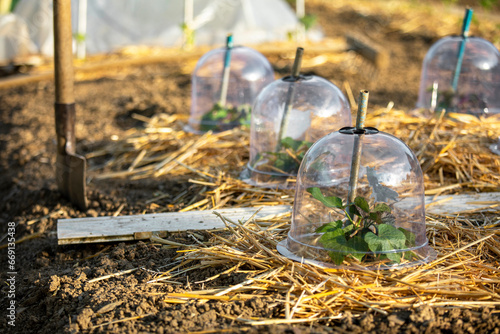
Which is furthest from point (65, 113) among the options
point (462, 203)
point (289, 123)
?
point (462, 203)

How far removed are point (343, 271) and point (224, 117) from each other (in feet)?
8.49

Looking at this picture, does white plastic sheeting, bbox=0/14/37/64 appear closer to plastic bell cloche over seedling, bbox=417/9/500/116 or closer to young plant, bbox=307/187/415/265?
plastic bell cloche over seedling, bbox=417/9/500/116

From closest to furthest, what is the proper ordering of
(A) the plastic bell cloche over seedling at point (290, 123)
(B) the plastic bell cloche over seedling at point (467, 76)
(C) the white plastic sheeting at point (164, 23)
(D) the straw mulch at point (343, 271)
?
(D) the straw mulch at point (343, 271)
(A) the plastic bell cloche over seedling at point (290, 123)
(B) the plastic bell cloche over seedling at point (467, 76)
(C) the white plastic sheeting at point (164, 23)

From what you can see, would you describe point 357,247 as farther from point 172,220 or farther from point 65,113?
point 65,113

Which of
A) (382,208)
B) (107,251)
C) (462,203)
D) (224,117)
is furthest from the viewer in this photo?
(224,117)

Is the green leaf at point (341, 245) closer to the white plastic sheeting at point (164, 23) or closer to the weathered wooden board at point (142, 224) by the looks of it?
the weathered wooden board at point (142, 224)

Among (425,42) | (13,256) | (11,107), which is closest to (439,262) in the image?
(13,256)

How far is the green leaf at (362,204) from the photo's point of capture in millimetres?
2332

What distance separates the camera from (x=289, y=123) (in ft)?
11.6

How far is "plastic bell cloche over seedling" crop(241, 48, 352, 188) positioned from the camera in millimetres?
3465

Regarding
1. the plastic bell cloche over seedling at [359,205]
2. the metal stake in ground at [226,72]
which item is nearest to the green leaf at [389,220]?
the plastic bell cloche over seedling at [359,205]

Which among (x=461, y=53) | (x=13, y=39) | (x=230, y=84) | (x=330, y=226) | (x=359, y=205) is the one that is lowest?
(x=13, y=39)

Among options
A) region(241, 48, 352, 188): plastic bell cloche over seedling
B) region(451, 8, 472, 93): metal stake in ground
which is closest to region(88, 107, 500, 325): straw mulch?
region(241, 48, 352, 188): plastic bell cloche over seedling

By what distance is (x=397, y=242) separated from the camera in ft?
7.50
